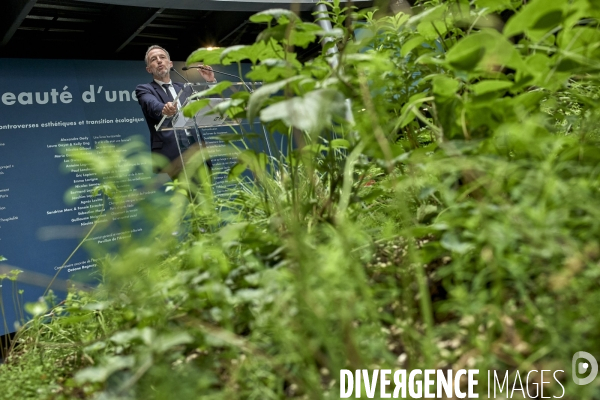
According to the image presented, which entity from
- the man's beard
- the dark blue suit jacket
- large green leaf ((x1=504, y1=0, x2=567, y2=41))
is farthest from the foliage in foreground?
the man's beard

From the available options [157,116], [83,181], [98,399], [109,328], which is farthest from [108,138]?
[98,399]

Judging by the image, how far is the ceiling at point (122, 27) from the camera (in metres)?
3.77

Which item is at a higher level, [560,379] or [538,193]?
[538,193]

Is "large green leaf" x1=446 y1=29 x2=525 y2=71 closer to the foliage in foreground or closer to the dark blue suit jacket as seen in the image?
the foliage in foreground

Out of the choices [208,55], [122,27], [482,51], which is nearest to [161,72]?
[122,27]

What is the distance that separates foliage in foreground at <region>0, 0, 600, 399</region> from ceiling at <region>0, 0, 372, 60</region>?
3.06 m

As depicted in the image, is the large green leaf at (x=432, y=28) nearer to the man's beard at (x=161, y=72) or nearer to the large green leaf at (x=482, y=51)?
the large green leaf at (x=482, y=51)

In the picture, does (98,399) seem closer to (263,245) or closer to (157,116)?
(263,245)

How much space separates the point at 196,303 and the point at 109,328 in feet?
0.96

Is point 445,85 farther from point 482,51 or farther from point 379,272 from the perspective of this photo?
point 379,272

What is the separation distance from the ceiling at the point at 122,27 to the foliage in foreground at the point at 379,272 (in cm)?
306

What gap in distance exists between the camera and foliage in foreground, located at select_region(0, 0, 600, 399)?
0.49 meters

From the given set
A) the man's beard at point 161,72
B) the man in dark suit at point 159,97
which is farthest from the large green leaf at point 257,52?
the man's beard at point 161,72

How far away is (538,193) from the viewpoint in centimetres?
51
